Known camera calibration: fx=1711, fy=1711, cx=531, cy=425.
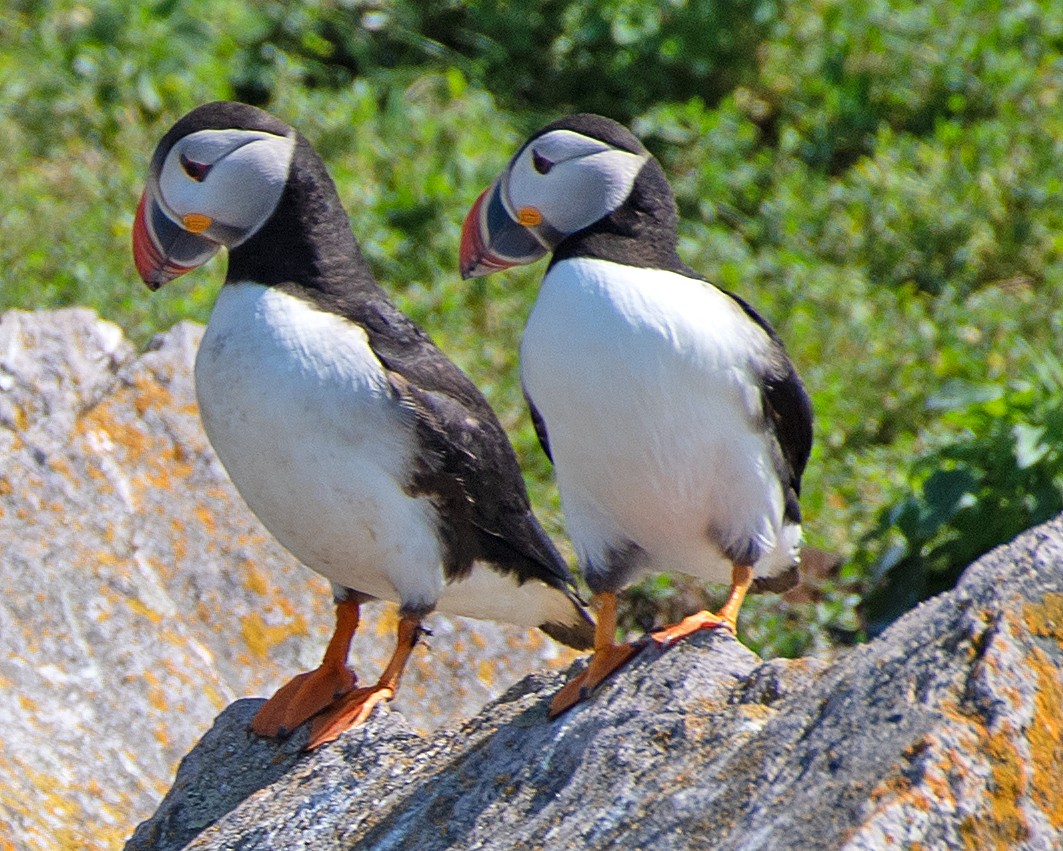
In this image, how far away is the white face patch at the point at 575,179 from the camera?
156 inches

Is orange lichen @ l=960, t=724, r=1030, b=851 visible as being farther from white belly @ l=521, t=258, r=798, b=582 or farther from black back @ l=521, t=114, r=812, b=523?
black back @ l=521, t=114, r=812, b=523

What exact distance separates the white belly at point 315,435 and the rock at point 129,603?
0.86m

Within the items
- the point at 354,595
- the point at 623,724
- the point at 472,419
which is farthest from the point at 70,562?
the point at 623,724

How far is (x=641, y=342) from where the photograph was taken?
3709 mm

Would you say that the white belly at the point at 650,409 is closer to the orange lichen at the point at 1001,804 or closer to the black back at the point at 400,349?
the black back at the point at 400,349

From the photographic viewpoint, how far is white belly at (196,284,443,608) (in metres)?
4.18

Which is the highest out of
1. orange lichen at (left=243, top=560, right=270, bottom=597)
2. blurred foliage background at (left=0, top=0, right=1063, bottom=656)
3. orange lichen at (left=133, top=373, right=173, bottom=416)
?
orange lichen at (left=133, top=373, right=173, bottom=416)

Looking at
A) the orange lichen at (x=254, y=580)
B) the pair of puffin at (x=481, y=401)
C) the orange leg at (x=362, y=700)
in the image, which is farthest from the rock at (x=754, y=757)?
the orange lichen at (x=254, y=580)

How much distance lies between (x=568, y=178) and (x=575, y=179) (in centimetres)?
2

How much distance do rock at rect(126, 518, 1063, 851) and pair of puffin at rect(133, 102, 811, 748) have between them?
0.22 metres

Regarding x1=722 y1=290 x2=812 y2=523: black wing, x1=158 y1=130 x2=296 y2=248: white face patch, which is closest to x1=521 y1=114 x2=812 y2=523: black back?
x1=722 y1=290 x2=812 y2=523: black wing

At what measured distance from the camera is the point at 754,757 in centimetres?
295

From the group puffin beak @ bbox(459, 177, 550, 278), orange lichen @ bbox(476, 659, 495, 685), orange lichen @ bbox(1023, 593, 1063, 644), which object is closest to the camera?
orange lichen @ bbox(1023, 593, 1063, 644)

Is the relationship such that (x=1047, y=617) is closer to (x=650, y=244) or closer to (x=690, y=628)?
(x=690, y=628)
